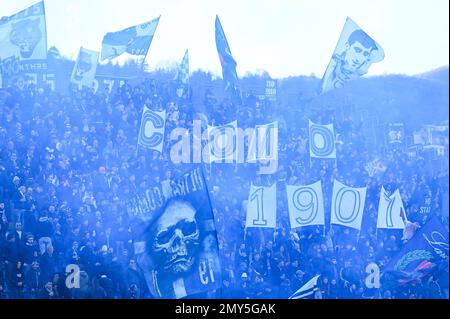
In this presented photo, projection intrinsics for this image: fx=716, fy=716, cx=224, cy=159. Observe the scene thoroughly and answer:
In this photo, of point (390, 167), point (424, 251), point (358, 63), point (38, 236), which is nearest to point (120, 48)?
point (38, 236)

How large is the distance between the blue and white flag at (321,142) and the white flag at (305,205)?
281 millimetres

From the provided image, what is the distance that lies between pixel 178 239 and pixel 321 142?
1472 mm

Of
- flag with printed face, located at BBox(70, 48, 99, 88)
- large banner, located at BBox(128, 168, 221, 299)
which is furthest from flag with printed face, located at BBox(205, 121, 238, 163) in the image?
flag with printed face, located at BBox(70, 48, 99, 88)

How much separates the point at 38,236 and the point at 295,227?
207 centimetres

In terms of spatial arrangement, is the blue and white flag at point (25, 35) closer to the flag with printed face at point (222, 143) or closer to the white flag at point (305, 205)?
the flag with printed face at point (222, 143)

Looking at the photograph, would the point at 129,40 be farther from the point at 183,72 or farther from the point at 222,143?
the point at 222,143

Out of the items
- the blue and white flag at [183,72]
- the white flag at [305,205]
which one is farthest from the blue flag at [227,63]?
the white flag at [305,205]

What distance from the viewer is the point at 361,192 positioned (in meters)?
6.06

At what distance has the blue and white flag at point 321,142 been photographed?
19.9 feet

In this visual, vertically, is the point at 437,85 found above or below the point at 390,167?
above

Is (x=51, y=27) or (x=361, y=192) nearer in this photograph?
(x=51, y=27)

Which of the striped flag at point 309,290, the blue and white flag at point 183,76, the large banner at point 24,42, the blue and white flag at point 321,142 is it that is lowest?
the striped flag at point 309,290

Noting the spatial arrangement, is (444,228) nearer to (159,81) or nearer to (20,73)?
(159,81)
